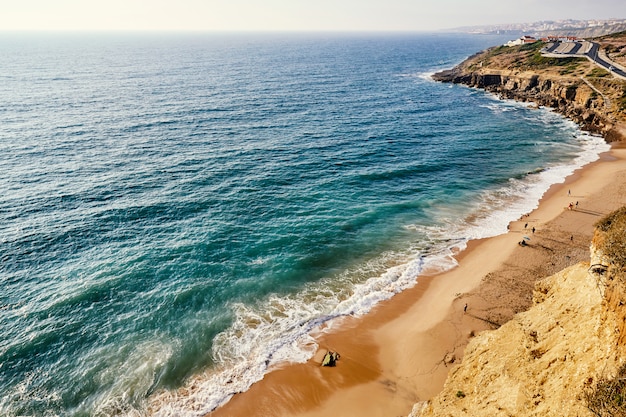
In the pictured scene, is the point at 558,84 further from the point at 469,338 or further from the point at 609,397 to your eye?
the point at 609,397

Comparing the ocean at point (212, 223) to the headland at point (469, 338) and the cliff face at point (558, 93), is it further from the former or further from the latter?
the cliff face at point (558, 93)

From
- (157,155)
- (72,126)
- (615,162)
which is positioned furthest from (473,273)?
(72,126)

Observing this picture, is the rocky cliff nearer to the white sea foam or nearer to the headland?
the headland

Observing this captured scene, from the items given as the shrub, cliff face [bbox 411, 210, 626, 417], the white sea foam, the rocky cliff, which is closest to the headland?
cliff face [bbox 411, 210, 626, 417]

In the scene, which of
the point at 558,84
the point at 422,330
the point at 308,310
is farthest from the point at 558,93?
the point at 308,310

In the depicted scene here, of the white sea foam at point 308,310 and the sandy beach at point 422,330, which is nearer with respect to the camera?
the sandy beach at point 422,330

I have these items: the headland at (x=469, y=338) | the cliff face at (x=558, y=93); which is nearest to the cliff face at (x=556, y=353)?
the headland at (x=469, y=338)
